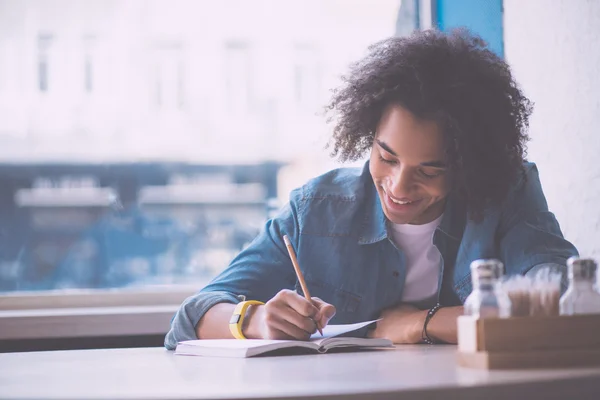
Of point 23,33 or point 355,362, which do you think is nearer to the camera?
point 355,362

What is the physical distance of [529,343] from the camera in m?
0.88

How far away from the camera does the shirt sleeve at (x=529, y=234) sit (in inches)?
59.1

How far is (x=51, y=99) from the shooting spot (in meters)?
2.68

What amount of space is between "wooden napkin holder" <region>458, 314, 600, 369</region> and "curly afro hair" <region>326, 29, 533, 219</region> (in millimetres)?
689

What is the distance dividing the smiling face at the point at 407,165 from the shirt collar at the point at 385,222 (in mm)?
60

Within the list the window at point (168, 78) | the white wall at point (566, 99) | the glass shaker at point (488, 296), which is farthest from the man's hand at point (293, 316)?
the window at point (168, 78)

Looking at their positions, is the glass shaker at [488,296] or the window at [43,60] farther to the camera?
the window at [43,60]

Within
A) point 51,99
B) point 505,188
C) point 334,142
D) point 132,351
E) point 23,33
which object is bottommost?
point 132,351

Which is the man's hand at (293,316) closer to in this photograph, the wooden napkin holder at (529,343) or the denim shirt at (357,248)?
the denim shirt at (357,248)

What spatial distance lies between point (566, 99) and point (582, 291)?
110 centimetres

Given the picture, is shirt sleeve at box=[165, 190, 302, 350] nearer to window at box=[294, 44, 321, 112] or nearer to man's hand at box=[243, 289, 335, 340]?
man's hand at box=[243, 289, 335, 340]

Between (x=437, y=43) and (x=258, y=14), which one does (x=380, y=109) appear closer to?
(x=437, y=43)


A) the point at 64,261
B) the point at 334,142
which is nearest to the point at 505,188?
the point at 334,142

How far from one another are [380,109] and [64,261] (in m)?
1.48
